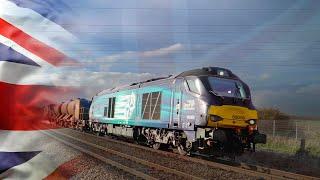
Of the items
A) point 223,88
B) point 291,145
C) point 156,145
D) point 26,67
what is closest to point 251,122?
point 223,88

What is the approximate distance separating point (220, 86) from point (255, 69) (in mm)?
5299

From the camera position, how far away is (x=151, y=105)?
28.4 feet

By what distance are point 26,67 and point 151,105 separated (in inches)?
263

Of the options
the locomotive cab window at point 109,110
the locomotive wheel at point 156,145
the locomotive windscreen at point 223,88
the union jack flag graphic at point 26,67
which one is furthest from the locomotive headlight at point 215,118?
the union jack flag graphic at point 26,67

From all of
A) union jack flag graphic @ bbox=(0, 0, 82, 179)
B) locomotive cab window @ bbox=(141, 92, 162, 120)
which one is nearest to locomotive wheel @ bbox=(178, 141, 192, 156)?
locomotive cab window @ bbox=(141, 92, 162, 120)

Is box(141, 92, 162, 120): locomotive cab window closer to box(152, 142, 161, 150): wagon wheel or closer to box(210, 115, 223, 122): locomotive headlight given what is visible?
box(152, 142, 161, 150): wagon wheel

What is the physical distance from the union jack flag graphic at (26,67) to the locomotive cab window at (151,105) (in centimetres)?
621

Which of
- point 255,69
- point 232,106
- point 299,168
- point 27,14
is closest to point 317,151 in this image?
point 299,168

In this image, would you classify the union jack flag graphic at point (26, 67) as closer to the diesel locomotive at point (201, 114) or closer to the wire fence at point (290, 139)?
the diesel locomotive at point (201, 114)

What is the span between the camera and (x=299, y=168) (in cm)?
783

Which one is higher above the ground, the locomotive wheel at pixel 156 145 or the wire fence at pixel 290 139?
the wire fence at pixel 290 139

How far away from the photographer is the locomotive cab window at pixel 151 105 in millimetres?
8344

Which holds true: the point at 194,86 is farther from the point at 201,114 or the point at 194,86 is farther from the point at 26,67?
the point at 26,67

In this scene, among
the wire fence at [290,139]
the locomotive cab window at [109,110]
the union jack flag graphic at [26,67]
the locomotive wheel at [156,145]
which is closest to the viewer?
the union jack flag graphic at [26,67]
